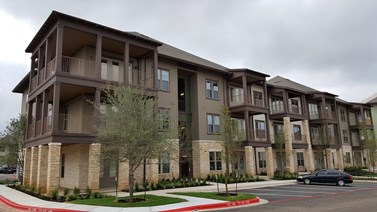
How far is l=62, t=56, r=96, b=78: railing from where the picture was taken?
2284 centimetres

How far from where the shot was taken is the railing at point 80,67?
22.8m

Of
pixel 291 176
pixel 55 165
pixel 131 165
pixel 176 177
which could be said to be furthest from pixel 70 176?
pixel 291 176

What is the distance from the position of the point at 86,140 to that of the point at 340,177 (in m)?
20.6

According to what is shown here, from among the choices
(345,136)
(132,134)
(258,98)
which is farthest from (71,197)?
(345,136)

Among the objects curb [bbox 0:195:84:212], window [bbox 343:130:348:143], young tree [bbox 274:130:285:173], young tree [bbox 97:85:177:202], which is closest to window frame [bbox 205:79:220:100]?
young tree [bbox 274:130:285:173]

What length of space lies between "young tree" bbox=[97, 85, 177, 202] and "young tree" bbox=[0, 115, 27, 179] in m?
17.3

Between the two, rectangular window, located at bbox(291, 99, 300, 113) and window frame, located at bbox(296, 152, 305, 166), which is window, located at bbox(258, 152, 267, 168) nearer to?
window frame, located at bbox(296, 152, 305, 166)

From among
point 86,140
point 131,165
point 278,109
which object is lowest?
point 131,165

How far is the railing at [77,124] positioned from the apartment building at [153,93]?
3.0 inches

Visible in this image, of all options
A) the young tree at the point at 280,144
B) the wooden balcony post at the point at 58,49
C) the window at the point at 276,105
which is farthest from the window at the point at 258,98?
the wooden balcony post at the point at 58,49

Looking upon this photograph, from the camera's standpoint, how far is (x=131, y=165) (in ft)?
50.2

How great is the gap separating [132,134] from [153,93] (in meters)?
9.33

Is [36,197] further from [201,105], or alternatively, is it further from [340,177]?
[340,177]

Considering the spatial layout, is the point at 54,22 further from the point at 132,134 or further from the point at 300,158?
the point at 300,158
